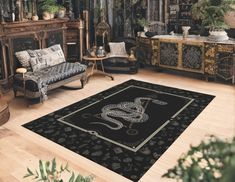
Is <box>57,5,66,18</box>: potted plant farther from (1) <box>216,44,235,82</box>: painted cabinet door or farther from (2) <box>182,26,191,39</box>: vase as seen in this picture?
(1) <box>216,44,235,82</box>: painted cabinet door

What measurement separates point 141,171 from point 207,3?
13.0 feet

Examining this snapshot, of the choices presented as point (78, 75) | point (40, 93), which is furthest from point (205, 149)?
point (78, 75)

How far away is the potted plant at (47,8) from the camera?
18.4 feet

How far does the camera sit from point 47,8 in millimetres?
5605

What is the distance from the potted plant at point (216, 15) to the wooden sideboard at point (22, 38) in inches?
115

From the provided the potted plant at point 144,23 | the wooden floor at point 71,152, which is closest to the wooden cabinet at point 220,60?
the wooden floor at point 71,152

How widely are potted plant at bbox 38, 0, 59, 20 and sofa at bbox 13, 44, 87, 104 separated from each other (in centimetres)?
76

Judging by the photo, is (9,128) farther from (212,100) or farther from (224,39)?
(224,39)

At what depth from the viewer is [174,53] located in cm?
601

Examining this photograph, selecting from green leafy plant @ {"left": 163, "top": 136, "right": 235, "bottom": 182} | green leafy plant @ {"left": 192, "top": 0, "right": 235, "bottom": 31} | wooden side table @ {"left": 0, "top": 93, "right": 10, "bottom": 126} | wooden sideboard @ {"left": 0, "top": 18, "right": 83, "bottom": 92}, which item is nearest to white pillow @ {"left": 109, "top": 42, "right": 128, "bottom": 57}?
wooden sideboard @ {"left": 0, "top": 18, "right": 83, "bottom": 92}

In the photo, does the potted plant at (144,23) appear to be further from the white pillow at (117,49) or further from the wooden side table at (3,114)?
the wooden side table at (3,114)

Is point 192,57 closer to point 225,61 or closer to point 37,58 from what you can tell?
point 225,61

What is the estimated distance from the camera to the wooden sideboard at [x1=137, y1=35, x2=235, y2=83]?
211 inches

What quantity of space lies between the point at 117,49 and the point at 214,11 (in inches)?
87.6
